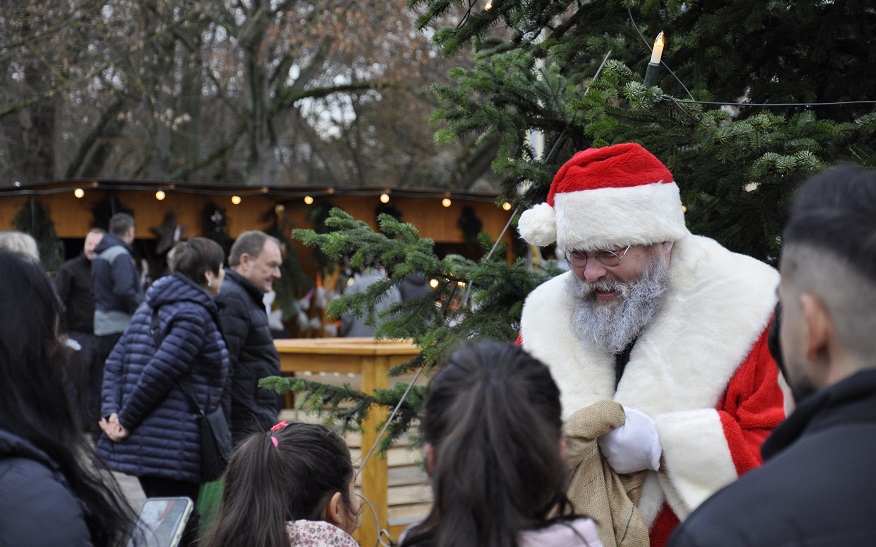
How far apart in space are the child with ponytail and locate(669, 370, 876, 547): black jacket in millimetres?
463

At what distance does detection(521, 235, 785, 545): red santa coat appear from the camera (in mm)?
2836

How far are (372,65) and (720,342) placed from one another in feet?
48.8

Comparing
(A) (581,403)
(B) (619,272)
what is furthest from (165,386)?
(B) (619,272)

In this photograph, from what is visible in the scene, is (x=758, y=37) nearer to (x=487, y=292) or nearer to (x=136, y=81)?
(x=487, y=292)

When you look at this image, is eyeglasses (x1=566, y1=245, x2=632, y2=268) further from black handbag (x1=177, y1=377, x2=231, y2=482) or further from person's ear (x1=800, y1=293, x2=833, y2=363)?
black handbag (x1=177, y1=377, x2=231, y2=482)

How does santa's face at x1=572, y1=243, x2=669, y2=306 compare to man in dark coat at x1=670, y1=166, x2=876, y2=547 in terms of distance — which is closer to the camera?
man in dark coat at x1=670, y1=166, x2=876, y2=547

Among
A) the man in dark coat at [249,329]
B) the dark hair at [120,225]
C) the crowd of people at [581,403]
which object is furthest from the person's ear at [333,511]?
the dark hair at [120,225]

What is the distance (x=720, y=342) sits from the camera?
9.78 feet

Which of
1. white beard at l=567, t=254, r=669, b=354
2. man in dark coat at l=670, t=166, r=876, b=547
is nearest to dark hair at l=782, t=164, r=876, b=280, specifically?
man in dark coat at l=670, t=166, r=876, b=547

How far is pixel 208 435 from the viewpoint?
4918 millimetres

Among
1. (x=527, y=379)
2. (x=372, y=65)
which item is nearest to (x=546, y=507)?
(x=527, y=379)

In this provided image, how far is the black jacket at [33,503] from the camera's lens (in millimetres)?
1799

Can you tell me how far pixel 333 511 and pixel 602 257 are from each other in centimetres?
122

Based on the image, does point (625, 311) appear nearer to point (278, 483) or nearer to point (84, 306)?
point (278, 483)
